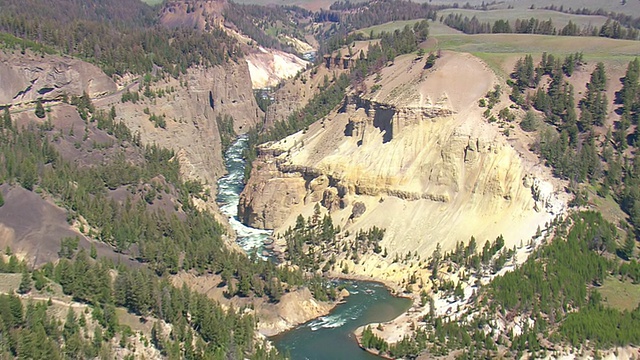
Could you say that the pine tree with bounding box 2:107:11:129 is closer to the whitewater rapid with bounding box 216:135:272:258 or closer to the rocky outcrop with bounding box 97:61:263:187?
the rocky outcrop with bounding box 97:61:263:187

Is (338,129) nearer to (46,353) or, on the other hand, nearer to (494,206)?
(494,206)

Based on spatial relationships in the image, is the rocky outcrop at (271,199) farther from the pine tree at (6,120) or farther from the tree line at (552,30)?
the tree line at (552,30)

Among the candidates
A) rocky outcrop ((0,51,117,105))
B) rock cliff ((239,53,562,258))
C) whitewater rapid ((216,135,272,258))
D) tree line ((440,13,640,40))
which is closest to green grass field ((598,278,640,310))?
rock cliff ((239,53,562,258))

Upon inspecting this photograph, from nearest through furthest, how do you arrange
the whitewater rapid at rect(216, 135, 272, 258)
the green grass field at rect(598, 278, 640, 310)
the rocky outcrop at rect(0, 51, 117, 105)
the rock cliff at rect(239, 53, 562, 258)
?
the green grass field at rect(598, 278, 640, 310), the rock cliff at rect(239, 53, 562, 258), the whitewater rapid at rect(216, 135, 272, 258), the rocky outcrop at rect(0, 51, 117, 105)

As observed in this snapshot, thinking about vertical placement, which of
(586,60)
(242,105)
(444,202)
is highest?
(586,60)

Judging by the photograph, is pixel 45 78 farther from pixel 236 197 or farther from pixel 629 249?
pixel 629 249

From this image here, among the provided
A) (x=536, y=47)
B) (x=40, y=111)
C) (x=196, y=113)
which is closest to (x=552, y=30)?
(x=536, y=47)

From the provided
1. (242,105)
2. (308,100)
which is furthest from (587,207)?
(242,105)
